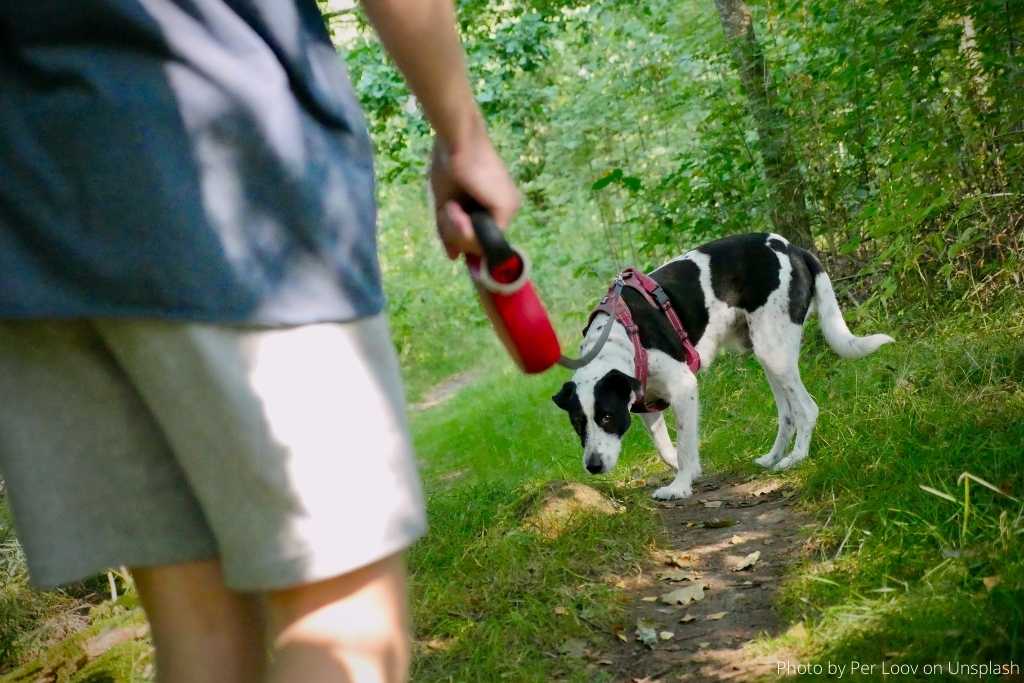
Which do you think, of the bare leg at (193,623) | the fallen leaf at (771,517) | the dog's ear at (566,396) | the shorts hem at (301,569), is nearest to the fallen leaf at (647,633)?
the fallen leaf at (771,517)

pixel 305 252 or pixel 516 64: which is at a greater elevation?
pixel 516 64

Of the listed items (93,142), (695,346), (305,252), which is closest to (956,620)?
(305,252)

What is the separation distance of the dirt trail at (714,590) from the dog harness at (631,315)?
0.78 metres

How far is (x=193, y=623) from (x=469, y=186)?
609mm

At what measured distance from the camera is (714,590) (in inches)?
128

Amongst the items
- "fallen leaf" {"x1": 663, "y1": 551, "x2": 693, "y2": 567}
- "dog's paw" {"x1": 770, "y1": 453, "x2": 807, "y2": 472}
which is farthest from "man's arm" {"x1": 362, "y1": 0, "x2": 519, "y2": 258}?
"dog's paw" {"x1": 770, "y1": 453, "x2": 807, "y2": 472}

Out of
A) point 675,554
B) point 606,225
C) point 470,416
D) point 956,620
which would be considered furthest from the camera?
point 606,225

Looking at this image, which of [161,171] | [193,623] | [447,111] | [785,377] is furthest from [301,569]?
[785,377]

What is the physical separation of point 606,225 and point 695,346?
16.1ft

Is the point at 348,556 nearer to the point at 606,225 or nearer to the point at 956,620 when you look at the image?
the point at 956,620

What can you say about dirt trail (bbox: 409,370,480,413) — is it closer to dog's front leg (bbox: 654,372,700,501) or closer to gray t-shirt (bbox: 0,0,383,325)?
dog's front leg (bbox: 654,372,700,501)

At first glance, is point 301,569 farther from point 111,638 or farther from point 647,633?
point 111,638

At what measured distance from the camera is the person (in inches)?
40.2

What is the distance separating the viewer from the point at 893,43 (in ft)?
16.8
